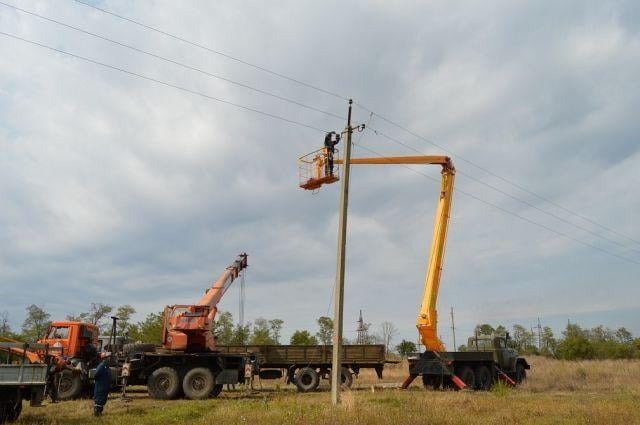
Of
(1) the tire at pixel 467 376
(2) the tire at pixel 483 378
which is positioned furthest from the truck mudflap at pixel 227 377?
(2) the tire at pixel 483 378

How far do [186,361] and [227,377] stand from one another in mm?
1666

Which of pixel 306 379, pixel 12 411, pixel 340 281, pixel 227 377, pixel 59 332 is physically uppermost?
pixel 340 281

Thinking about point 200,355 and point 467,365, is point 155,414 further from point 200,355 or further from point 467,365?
point 467,365

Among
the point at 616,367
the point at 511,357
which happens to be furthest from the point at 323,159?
the point at 616,367

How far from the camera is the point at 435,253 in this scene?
21.0 m

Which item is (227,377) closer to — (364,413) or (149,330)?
(364,413)

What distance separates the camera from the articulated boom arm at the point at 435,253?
2053 centimetres

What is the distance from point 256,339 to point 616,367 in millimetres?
36902

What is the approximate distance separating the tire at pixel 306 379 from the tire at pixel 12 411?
12.0 metres

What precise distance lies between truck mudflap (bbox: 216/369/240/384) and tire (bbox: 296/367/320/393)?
367cm

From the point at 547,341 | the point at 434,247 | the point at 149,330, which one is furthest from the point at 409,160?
the point at 547,341

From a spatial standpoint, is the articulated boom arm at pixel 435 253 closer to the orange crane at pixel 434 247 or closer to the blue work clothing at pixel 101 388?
the orange crane at pixel 434 247

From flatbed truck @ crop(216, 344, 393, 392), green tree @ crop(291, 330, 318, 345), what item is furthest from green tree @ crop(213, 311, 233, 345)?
flatbed truck @ crop(216, 344, 393, 392)

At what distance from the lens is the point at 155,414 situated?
41.7 feet
